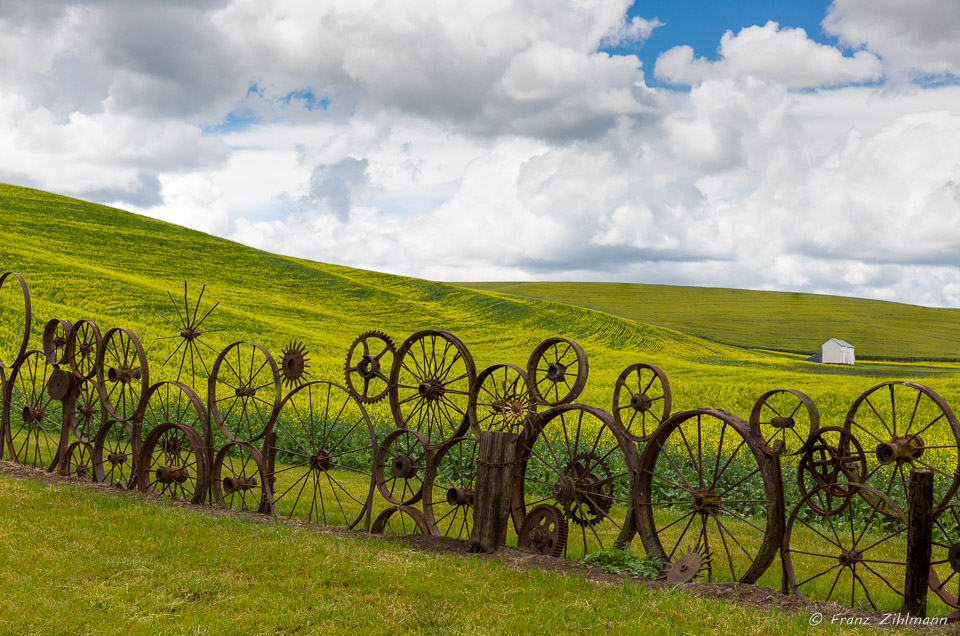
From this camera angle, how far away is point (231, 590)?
20.0ft

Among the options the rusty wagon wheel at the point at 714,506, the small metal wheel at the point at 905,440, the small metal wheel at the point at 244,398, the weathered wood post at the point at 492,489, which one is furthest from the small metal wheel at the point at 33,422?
the small metal wheel at the point at 905,440

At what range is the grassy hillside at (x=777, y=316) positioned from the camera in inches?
2276

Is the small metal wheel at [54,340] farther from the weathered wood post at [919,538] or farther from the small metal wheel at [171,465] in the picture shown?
the weathered wood post at [919,538]

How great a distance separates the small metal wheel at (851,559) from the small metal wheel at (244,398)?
18.5ft

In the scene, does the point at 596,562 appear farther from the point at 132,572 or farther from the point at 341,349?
the point at 341,349

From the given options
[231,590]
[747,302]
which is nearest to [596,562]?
[231,590]

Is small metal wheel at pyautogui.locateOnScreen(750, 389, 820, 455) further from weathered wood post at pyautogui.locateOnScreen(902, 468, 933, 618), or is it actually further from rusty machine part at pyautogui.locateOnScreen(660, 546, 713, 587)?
rusty machine part at pyautogui.locateOnScreen(660, 546, 713, 587)

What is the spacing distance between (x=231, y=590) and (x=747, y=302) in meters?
78.7

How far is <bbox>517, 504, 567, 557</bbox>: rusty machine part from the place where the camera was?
24.1 feet

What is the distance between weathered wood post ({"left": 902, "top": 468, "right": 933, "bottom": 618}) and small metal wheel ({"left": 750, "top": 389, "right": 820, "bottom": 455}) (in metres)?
0.89

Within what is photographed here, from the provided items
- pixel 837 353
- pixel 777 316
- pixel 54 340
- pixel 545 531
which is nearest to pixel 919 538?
pixel 545 531

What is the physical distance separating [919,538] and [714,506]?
4.91 feet

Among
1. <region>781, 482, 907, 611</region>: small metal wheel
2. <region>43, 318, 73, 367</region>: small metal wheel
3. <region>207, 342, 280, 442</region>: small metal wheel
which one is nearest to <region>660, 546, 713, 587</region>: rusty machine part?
<region>781, 482, 907, 611</region>: small metal wheel

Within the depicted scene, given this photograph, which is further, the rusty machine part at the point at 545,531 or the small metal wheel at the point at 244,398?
the small metal wheel at the point at 244,398
